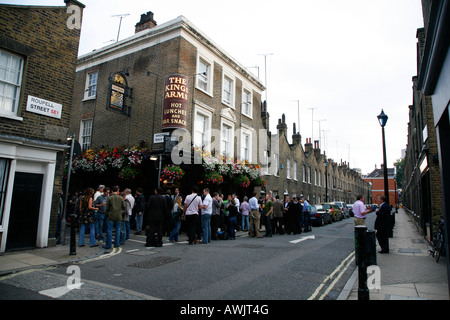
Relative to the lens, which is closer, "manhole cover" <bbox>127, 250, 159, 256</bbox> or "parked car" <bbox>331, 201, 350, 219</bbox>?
"manhole cover" <bbox>127, 250, 159, 256</bbox>

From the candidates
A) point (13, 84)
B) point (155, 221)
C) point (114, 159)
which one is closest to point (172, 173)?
point (155, 221)

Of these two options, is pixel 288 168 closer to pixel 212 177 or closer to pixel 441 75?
pixel 212 177

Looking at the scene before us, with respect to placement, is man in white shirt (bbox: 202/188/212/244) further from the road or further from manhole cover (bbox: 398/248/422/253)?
manhole cover (bbox: 398/248/422/253)

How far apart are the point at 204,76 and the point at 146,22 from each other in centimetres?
500

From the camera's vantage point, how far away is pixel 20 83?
28.2ft

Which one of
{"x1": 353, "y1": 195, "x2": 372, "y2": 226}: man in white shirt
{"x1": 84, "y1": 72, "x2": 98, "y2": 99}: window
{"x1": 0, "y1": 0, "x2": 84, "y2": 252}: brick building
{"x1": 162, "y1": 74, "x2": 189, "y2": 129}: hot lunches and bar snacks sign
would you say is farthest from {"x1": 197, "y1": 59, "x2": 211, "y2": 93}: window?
{"x1": 353, "y1": 195, "x2": 372, "y2": 226}: man in white shirt

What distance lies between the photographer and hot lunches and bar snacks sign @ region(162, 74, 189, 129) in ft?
45.2

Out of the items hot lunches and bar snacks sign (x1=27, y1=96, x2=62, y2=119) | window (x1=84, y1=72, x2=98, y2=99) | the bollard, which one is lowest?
the bollard

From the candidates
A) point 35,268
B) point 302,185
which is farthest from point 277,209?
point 302,185

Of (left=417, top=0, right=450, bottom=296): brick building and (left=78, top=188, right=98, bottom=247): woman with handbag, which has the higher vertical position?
(left=417, top=0, right=450, bottom=296): brick building

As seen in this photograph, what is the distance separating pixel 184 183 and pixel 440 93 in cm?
1169

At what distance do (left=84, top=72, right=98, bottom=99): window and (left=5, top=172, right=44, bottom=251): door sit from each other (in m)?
10.2

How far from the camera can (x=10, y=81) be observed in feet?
27.7
